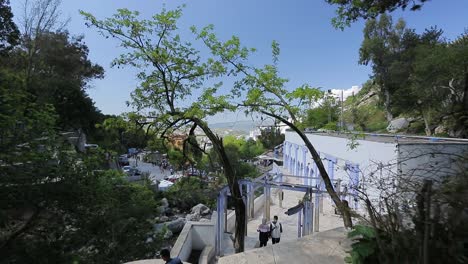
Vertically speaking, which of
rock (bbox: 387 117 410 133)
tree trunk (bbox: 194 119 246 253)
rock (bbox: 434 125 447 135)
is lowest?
tree trunk (bbox: 194 119 246 253)

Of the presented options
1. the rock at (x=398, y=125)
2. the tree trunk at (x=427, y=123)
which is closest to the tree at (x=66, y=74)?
the tree trunk at (x=427, y=123)

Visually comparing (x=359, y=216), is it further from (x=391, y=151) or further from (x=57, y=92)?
(x=57, y=92)

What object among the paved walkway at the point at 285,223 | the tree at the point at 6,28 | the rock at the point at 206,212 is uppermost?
the tree at the point at 6,28

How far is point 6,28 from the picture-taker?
16.7m

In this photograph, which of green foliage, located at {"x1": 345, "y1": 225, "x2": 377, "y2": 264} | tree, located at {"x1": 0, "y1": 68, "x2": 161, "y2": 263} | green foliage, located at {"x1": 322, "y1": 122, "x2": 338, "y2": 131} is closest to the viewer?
green foliage, located at {"x1": 345, "y1": 225, "x2": 377, "y2": 264}

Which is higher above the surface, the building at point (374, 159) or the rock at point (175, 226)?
the building at point (374, 159)

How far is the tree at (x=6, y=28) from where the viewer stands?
16.1 meters

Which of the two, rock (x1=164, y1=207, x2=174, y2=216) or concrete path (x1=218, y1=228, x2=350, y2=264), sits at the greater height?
concrete path (x1=218, y1=228, x2=350, y2=264)

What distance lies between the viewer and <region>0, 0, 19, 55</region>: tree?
16.1m

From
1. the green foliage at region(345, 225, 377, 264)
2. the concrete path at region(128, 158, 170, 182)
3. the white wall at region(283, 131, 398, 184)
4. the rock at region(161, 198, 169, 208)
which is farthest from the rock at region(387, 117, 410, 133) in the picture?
the green foliage at region(345, 225, 377, 264)

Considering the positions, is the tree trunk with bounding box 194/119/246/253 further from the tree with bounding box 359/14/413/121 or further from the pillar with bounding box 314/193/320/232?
the tree with bounding box 359/14/413/121

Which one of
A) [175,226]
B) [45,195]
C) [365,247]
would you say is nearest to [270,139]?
[175,226]

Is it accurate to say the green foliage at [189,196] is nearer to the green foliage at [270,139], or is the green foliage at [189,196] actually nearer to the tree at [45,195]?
the tree at [45,195]

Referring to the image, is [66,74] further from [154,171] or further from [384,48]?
[384,48]
